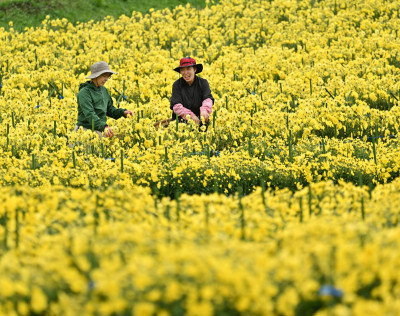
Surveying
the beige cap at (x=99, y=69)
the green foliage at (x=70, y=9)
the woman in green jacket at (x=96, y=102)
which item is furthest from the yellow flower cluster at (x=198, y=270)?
the green foliage at (x=70, y=9)

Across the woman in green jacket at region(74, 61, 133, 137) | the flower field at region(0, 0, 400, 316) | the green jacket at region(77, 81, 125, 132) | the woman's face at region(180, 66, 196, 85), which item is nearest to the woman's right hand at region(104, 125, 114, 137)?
the woman in green jacket at region(74, 61, 133, 137)

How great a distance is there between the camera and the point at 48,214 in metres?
4.57

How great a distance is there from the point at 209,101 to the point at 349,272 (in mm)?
6006

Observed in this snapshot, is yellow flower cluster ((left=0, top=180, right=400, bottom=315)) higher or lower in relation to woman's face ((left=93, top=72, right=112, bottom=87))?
lower

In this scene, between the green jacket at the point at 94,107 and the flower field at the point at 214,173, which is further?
the green jacket at the point at 94,107

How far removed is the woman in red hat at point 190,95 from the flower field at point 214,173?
0.39 m

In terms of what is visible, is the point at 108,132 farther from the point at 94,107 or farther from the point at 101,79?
the point at 101,79

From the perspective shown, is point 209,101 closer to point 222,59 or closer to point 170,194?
point 170,194

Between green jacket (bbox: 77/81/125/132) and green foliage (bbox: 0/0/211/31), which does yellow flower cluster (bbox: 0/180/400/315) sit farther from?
green foliage (bbox: 0/0/211/31)

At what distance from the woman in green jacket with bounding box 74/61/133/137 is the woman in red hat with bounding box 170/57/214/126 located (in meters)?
0.82

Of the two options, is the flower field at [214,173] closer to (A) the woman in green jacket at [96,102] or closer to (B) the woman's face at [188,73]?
(A) the woman in green jacket at [96,102]

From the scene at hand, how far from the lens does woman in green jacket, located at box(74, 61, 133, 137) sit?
8305 mm

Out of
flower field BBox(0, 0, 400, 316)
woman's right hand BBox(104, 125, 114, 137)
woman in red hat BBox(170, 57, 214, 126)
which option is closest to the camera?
flower field BBox(0, 0, 400, 316)

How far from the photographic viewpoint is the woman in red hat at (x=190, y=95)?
8.76m
